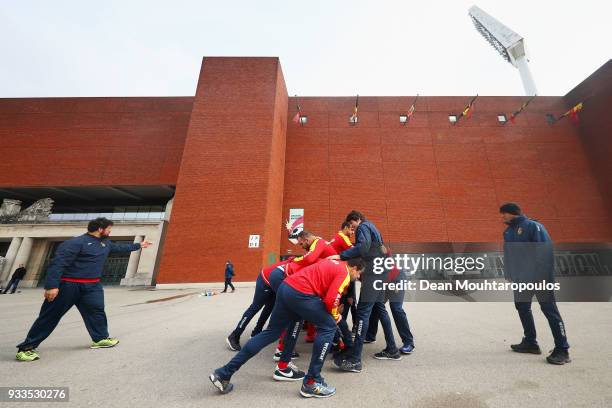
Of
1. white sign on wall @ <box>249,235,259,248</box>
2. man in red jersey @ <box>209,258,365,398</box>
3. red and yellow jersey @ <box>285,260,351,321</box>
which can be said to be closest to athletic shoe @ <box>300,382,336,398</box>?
man in red jersey @ <box>209,258,365,398</box>


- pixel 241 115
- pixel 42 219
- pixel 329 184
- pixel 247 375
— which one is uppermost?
pixel 241 115

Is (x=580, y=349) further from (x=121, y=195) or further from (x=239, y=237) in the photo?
(x=121, y=195)

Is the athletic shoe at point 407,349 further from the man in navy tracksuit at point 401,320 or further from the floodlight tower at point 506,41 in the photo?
the floodlight tower at point 506,41

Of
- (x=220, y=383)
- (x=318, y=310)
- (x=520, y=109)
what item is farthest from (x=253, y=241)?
(x=520, y=109)

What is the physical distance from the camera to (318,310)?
7.67 ft

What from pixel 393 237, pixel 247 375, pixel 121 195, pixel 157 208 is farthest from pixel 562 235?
pixel 121 195

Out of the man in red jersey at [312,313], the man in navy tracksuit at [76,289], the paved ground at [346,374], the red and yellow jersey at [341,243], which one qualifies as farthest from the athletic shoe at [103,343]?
the red and yellow jersey at [341,243]

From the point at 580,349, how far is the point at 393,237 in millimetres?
14383

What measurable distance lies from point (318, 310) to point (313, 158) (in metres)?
17.9

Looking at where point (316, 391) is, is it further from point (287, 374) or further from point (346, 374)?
point (346, 374)

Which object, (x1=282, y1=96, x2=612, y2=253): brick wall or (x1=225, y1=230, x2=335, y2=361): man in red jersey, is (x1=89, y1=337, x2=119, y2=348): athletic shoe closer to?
(x1=225, y1=230, x2=335, y2=361): man in red jersey

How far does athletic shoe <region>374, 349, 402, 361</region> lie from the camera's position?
122 inches

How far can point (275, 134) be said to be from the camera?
17.3m

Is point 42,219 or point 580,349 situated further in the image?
point 42,219
